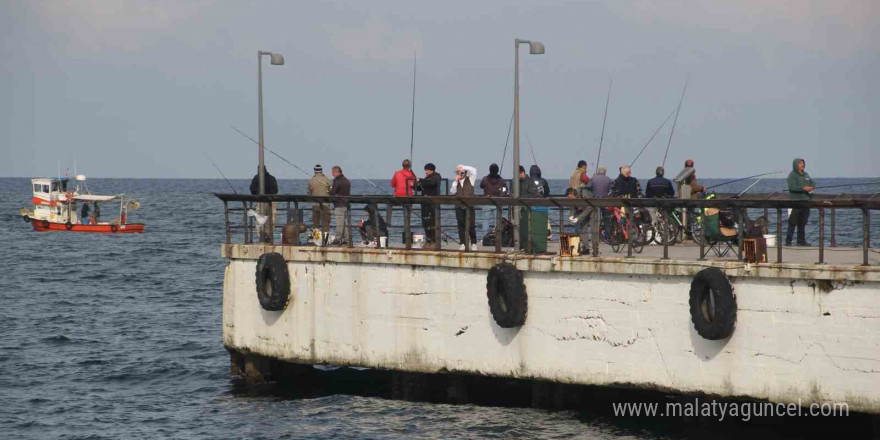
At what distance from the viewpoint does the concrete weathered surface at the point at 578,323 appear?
50.9 feet

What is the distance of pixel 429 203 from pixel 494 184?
8.24 ft

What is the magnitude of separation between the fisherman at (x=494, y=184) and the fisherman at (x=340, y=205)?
2290 millimetres

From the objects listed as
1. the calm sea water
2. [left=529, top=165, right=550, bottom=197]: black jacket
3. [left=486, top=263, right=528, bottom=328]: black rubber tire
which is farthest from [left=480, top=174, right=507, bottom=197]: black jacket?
the calm sea water

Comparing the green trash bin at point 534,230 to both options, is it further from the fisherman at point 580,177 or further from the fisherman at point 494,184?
the fisherman at point 580,177

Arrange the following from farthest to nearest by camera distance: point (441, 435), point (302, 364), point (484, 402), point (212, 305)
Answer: point (212, 305)
point (302, 364)
point (484, 402)
point (441, 435)

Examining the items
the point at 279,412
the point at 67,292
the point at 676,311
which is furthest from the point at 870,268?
the point at 67,292

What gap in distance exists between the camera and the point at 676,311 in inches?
661

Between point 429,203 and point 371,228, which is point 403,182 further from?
point 429,203

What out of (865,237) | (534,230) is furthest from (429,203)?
(865,237)

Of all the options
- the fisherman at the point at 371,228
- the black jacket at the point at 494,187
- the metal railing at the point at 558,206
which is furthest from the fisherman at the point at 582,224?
the fisherman at the point at 371,228

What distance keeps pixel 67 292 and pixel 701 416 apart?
30.7 metres

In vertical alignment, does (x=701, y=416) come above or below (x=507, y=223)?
below

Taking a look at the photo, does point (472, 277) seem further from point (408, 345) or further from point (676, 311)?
point (676, 311)

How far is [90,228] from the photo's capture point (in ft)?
271
